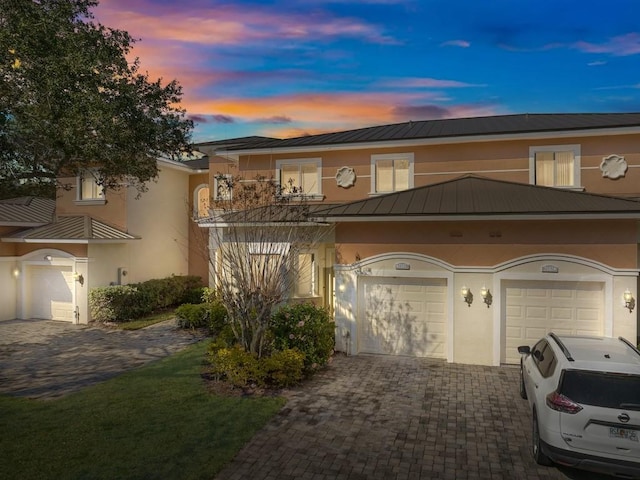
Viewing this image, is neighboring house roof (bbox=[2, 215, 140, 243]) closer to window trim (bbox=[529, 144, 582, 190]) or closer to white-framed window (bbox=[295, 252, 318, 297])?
white-framed window (bbox=[295, 252, 318, 297])

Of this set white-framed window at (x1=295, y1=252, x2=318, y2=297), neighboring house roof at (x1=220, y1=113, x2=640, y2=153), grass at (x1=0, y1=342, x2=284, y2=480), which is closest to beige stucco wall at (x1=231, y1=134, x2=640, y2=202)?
neighboring house roof at (x1=220, y1=113, x2=640, y2=153)

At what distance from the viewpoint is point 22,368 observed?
11.8 metres

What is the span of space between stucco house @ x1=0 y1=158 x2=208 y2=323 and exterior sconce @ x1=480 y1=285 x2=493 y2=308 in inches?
431

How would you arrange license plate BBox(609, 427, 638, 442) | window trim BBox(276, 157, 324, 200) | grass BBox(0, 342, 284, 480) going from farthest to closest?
window trim BBox(276, 157, 324, 200) → grass BBox(0, 342, 284, 480) → license plate BBox(609, 427, 638, 442)

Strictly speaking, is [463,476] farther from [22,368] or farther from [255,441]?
[22,368]

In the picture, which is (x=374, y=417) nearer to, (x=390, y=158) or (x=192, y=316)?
(x=192, y=316)

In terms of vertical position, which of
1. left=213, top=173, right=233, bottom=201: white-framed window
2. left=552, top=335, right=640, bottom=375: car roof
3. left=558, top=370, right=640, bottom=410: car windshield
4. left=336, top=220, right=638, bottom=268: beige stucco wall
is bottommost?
left=558, top=370, right=640, bottom=410: car windshield

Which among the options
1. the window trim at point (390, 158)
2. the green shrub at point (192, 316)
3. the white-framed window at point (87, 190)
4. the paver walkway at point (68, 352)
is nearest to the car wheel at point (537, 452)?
the paver walkway at point (68, 352)

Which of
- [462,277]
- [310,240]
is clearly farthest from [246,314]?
[462,277]

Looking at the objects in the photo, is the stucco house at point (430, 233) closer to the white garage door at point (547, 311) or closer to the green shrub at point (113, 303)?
the white garage door at point (547, 311)

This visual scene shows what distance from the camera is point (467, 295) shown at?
11797mm

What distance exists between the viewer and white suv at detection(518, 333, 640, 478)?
5.55 meters

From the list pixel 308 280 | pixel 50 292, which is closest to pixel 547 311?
pixel 308 280

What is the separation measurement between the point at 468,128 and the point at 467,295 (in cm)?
829
